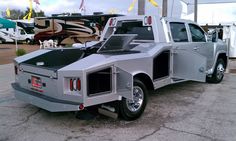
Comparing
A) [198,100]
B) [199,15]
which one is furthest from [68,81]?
[199,15]

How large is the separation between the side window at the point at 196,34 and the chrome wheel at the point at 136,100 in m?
2.87

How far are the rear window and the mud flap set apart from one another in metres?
1.95

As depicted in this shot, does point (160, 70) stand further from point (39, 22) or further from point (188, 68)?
point (39, 22)

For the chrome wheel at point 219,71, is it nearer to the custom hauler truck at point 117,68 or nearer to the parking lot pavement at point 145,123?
the custom hauler truck at point 117,68

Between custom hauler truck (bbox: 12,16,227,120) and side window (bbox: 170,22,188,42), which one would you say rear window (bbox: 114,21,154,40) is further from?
side window (bbox: 170,22,188,42)

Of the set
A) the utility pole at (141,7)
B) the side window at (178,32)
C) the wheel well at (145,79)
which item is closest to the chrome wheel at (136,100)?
the wheel well at (145,79)

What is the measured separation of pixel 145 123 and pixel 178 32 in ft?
9.35

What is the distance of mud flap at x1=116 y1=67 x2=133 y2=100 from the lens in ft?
14.6

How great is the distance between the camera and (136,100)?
16.7 ft

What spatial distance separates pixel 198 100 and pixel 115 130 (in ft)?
9.30

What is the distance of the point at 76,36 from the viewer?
1046 inches

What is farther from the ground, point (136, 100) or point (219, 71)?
point (219, 71)

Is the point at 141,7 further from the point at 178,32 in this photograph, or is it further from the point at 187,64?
the point at 187,64

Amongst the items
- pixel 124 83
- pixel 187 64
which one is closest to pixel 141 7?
pixel 187 64
